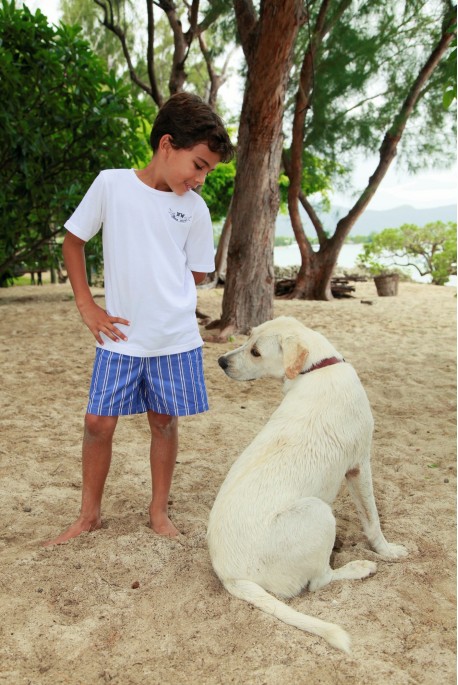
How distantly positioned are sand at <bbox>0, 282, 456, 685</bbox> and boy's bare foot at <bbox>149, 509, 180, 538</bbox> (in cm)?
5

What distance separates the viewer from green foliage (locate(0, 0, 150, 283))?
8.95 meters

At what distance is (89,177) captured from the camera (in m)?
10.5

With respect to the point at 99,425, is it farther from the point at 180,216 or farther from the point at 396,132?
the point at 396,132

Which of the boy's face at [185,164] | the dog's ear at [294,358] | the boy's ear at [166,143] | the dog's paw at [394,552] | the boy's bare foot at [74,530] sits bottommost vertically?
the dog's paw at [394,552]

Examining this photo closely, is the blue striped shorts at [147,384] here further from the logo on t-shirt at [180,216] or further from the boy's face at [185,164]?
the boy's face at [185,164]

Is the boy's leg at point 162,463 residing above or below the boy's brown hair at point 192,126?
below

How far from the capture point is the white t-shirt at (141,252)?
8.70ft

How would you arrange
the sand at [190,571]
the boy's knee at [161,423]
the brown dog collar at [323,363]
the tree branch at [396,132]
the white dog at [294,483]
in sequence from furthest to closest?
the tree branch at [396,132] < the boy's knee at [161,423] < the brown dog collar at [323,363] < the white dog at [294,483] < the sand at [190,571]

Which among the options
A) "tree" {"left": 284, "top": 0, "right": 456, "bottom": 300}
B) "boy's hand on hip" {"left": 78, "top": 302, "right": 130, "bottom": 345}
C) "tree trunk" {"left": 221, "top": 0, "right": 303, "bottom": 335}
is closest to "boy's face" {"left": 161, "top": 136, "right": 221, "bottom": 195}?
"boy's hand on hip" {"left": 78, "top": 302, "right": 130, "bottom": 345}

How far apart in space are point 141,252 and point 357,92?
1239 cm

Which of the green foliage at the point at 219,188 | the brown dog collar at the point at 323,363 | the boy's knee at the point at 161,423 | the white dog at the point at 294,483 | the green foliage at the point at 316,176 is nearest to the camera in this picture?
the white dog at the point at 294,483

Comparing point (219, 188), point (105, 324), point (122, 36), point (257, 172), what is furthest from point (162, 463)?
point (219, 188)

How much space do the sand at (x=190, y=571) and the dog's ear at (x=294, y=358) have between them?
2.99ft

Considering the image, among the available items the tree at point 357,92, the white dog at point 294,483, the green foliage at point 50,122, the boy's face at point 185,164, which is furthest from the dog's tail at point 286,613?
the tree at point 357,92
